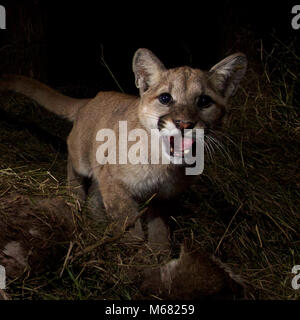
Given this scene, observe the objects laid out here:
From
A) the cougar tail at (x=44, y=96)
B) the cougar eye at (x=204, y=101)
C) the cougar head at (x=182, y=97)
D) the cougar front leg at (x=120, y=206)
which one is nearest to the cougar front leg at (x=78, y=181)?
the cougar tail at (x=44, y=96)

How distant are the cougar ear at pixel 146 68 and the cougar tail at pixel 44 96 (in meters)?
1.08

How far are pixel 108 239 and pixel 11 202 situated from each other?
65 cm

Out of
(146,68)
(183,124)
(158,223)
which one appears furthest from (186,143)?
(158,223)

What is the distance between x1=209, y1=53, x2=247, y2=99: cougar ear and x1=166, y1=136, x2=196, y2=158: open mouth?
0.60 metres

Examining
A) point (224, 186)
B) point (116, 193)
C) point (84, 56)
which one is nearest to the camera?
point (116, 193)

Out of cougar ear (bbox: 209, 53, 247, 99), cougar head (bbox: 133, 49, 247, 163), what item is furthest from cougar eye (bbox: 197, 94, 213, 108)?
cougar ear (bbox: 209, 53, 247, 99)

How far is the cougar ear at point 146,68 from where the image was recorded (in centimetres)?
351

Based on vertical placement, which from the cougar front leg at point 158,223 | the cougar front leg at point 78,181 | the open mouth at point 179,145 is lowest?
the cougar front leg at point 158,223

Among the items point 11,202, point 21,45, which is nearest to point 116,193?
point 11,202

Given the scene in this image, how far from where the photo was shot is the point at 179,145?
10.5 feet

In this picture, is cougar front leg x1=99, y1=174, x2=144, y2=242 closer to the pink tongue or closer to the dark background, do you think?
the pink tongue

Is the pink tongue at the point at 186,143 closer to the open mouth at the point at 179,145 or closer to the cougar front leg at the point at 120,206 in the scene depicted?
the open mouth at the point at 179,145

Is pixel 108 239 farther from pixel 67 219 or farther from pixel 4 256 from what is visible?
pixel 4 256

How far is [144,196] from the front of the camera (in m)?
3.61
